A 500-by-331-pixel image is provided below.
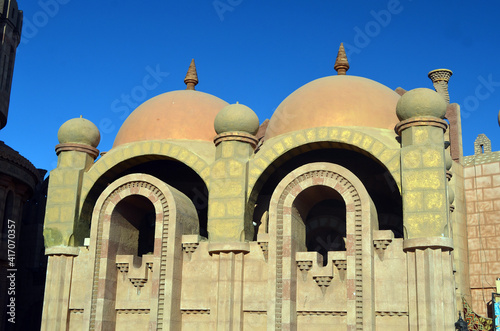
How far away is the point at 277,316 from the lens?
16.4 meters

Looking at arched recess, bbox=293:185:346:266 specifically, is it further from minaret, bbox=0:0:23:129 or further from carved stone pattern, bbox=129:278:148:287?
minaret, bbox=0:0:23:129

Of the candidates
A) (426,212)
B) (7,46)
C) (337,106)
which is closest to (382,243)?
(426,212)

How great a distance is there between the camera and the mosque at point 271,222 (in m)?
16.0

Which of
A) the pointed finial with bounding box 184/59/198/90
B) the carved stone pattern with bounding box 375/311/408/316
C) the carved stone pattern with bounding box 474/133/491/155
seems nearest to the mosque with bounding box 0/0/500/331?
the carved stone pattern with bounding box 375/311/408/316

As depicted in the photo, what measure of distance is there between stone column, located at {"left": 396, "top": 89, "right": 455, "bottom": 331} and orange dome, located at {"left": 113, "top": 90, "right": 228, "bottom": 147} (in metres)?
7.20

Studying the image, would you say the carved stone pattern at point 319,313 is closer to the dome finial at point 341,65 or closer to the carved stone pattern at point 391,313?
the carved stone pattern at point 391,313

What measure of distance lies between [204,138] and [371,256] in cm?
769

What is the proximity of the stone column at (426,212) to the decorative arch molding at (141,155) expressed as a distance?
598 cm

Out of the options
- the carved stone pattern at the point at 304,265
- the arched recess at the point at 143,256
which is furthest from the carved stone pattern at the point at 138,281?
the carved stone pattern at the point at 304,265

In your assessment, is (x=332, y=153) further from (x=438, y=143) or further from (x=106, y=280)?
(x=106, y=280)

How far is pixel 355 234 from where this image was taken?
1630 cm

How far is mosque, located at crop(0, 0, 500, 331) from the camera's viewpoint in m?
16.0

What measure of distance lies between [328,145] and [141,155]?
586 cm

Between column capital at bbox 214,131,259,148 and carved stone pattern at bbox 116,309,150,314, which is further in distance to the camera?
column capital at bbox 214,131,259,148
